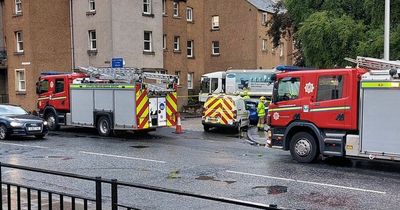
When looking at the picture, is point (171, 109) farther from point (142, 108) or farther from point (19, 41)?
point (19, 41)

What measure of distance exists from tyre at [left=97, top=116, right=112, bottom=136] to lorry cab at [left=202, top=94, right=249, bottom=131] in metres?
4.93

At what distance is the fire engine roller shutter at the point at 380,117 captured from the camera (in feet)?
39.0

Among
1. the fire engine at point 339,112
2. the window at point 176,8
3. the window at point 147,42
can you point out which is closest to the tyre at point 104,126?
the fire engine at point 339,112

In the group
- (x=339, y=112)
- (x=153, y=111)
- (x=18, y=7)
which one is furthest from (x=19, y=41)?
(x=339, y=112)

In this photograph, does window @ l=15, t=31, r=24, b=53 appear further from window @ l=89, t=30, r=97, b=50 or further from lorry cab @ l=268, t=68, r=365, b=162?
lorry cab @ l=268, t=68, r=365, b=162

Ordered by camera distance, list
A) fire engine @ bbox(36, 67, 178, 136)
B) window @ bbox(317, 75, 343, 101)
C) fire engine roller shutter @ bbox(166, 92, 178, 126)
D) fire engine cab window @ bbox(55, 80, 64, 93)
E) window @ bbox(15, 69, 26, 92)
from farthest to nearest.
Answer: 1. window @ bbox(15, 69, 26, 92)
2. fire engine cab window @ bbox(55, 80, 64, 93)
3. fire engine roller shutter @ bbox(166, 92, 178, 126)
4. fire engine @ bbox(36, 67, 178, 136)
5. window @ bbox(317, 75, 343, 101)

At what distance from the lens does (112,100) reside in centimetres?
2042

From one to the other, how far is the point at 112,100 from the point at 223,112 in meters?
5.39

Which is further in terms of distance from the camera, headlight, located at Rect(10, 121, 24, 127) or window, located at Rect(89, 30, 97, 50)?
window, located at Rect(89, 30, 97, 50)

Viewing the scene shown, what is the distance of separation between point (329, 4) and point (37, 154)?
15.1 metres

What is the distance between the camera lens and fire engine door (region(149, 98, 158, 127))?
20219mm

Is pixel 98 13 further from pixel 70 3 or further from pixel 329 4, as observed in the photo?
pixel 329 4

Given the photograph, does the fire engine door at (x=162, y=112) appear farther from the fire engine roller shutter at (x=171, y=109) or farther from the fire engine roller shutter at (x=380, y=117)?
the fire engine roller shutter at (x=380, y=117)

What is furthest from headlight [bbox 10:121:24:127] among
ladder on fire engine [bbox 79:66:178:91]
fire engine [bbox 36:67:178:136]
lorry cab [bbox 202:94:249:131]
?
lorry cab [bbox 202:94:249:131]
